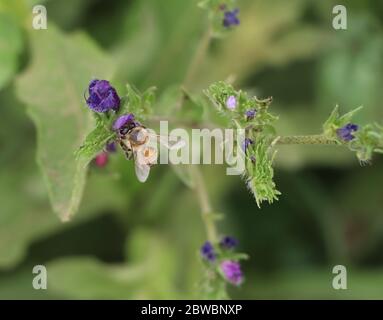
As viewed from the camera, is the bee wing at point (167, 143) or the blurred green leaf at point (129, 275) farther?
the blurred green leaf at point (129, 275)

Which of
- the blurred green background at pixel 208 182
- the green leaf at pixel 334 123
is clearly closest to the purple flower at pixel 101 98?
the green leaf at pixel 334 123

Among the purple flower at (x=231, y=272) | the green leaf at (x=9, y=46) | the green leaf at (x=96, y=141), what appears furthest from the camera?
the green leaf at (x=9, y=46)

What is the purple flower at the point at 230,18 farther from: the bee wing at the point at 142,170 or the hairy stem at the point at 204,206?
the bee wing at the point at 142,170

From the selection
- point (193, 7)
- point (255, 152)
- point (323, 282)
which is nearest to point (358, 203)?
point (323, 282)

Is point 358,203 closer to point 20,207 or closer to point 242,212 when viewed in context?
point 242,212

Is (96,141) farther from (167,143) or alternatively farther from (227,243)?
(227,243)

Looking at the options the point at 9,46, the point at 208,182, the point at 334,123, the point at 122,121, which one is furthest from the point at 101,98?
the point at 208,182

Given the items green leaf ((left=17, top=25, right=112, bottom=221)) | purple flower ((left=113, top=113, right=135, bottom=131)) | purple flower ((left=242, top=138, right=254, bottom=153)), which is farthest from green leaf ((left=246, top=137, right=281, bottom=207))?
green leaf ((left=17, top=25, right=112, bottom=221))
